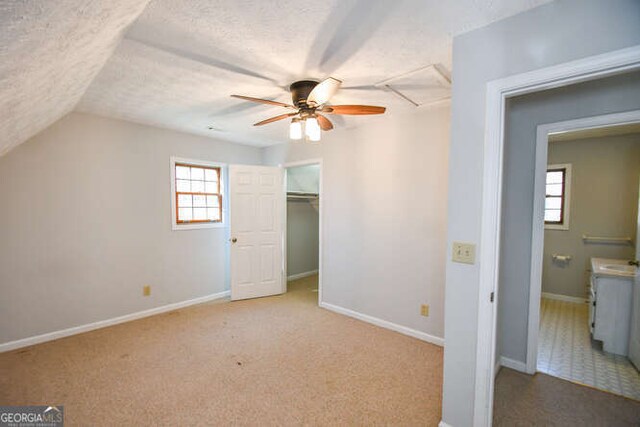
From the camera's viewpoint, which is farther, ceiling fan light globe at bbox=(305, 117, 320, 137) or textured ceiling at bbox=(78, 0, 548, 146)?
ceiling fan light globe at bbox=(305, 117, 320, 137)

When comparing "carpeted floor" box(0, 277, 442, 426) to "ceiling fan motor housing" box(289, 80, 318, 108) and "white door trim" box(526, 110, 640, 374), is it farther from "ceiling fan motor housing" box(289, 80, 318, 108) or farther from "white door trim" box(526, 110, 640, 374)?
"ceiling fan motor housing" box(289, 80, 318, 108)

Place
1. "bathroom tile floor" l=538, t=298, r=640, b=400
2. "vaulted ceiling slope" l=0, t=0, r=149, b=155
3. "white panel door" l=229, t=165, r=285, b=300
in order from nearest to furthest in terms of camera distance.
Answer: "vaulted ceiling slope" l=0, t=0, r=149, b=155 → "bathroom tile floor" l=538, t=298, r=640, b=400 → "white panel door" l=229, t=165, r=285, b=300

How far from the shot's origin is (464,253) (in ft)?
5.22

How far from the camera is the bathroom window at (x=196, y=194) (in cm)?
383

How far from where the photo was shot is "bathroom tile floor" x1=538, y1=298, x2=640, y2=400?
2240 mm

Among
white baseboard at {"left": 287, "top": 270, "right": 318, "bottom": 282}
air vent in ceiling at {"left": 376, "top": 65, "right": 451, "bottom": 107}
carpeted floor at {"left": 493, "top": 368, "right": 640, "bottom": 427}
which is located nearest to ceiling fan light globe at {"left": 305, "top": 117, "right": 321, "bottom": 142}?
air vent in ceiling at {"left": 376, "top": 65, "right": 451, "bottom": 107}

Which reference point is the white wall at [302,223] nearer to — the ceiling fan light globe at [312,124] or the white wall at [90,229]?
the white wall at [90,229]

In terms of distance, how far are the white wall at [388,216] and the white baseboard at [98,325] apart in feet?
6.09

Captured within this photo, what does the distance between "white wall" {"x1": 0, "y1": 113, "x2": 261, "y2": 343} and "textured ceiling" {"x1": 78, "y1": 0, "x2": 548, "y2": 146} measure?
63cm

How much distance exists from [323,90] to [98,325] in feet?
11.5

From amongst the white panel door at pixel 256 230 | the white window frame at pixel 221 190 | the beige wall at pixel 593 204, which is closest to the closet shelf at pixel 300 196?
the white panel door at pixel 256 230

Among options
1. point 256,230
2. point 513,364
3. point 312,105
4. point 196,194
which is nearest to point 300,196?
point 256,230

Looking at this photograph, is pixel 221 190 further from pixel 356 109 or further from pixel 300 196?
pixel 356 109

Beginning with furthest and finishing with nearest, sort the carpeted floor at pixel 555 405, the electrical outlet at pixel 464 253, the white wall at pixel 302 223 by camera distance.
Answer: the white wall at pixel 302 223, the carpeted floor at pixel 555 405, the electrical outlet at pixel 464 253
